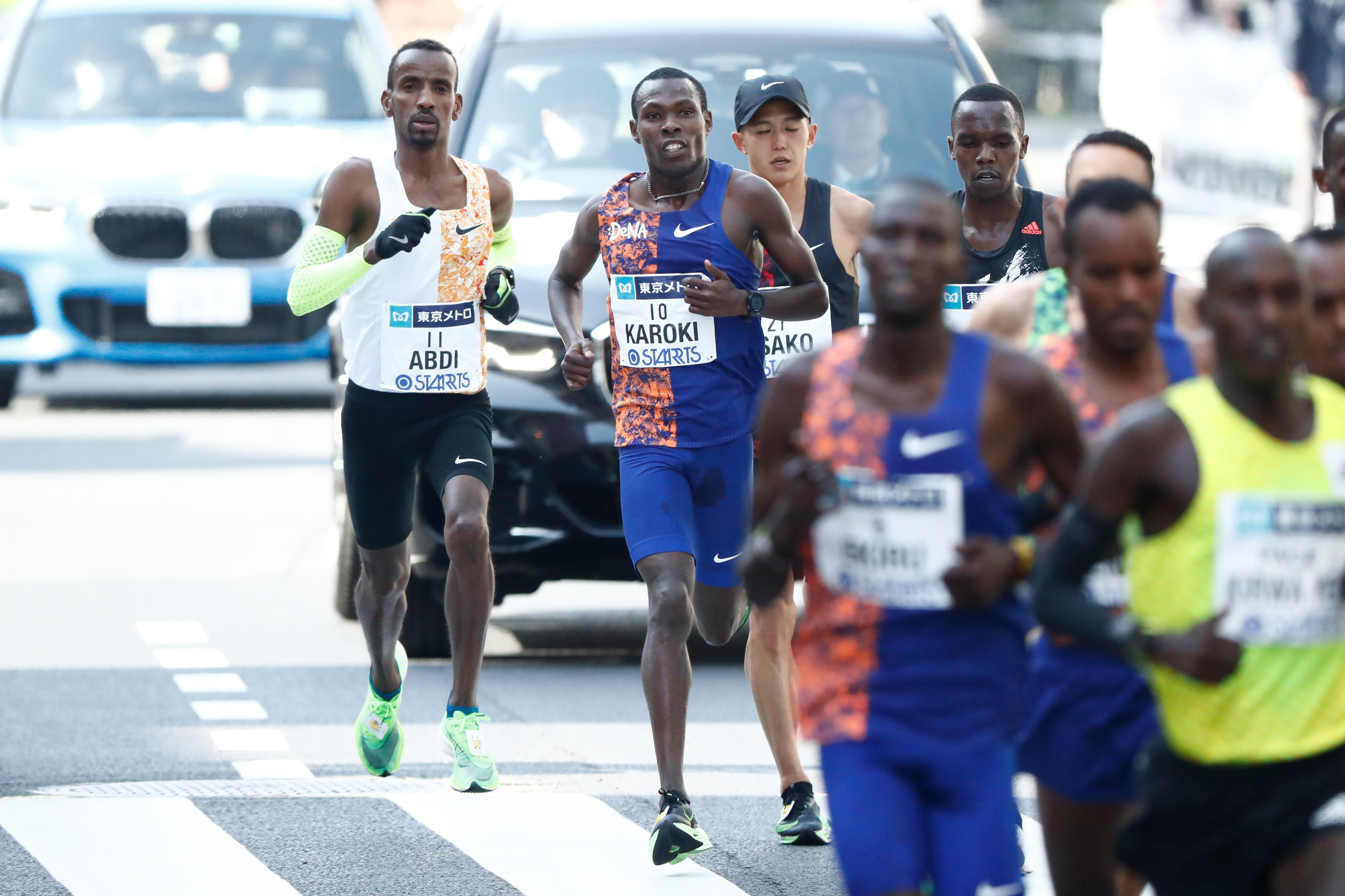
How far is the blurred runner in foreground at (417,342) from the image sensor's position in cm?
763

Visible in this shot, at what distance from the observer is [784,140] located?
7.57m

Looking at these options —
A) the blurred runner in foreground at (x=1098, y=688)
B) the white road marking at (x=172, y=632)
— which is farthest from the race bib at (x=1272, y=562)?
the white road marking at (x=172, y=632)

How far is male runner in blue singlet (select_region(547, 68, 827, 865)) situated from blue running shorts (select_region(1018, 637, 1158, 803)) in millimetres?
2357

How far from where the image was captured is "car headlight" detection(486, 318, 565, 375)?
884 cm

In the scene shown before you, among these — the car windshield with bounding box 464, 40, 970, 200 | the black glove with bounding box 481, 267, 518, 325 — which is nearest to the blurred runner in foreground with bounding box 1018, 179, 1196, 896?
the black glove with bounding box 481, 267, 518, 325

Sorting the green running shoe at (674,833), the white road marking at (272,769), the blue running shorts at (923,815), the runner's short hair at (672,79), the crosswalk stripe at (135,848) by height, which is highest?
the runner's short hair at (672,79)

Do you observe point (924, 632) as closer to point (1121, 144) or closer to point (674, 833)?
point (1121, 144)

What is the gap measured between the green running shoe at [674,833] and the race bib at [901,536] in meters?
2.13

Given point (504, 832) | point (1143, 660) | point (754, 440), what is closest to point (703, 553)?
point (754, 440)

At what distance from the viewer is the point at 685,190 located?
7078 mm

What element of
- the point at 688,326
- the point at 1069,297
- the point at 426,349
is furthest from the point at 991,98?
the point at 1069,297

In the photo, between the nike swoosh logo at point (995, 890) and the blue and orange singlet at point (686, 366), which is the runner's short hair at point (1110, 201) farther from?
the blue and orange singlet at point (686, 366)

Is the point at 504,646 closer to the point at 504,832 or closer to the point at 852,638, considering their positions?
the point at 504,832

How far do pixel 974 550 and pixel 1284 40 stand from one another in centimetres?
1606
